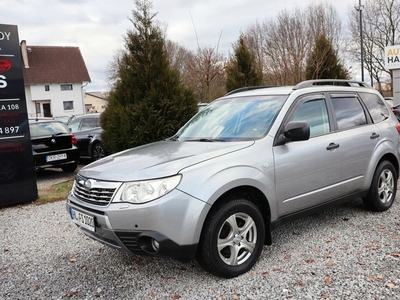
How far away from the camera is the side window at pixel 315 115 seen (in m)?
4.12

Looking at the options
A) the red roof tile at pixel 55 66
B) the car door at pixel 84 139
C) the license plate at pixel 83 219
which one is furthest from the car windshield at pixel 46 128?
the red roof tile at pixel 55 66

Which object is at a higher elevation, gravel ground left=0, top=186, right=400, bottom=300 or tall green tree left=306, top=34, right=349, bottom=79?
tall green tree left=306, top=34, right=349, bottom=79

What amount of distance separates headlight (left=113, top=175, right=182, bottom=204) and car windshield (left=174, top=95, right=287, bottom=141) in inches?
43.0

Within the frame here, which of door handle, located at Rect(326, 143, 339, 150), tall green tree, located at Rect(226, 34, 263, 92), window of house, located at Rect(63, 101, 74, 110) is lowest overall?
door handle, located at Rect(326, 143, 339, 150)

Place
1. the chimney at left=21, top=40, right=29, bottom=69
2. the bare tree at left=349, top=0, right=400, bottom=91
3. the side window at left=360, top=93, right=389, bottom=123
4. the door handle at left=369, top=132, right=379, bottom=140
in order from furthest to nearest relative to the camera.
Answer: the chimney at left=21, top=40, right=29, bottom=69 < the bare tree at left=349, top=0, right=400, bottom=91 < the side window at left=360, top=93, right=389, bottom=123 < the door handle at left=369, top=132, right=379, bottom=140

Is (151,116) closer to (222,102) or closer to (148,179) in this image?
(222,102)

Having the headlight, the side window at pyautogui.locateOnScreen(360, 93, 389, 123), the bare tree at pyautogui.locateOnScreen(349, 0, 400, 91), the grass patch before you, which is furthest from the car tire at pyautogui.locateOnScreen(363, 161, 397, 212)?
the bare tree at pyautogui.locateOnScreen(349, 0, 400, 91)

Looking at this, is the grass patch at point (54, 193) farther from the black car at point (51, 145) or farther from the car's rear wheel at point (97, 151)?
the car's rear wheel at point (97, 151)

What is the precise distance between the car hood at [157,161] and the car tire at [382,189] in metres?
2.23

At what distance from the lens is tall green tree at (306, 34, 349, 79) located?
1305 centimetres

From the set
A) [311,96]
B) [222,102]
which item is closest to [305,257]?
[311,96]

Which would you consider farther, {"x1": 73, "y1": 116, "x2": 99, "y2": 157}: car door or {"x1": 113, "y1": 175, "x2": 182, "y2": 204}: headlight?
{"x1": 73, "y1": 116, "x2": 99, "y2": 157}: car door

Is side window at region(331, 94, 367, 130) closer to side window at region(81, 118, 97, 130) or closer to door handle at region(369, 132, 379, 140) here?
door handle at region(369, 132, 379, 140)

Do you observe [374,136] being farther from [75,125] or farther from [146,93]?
[75,125]
